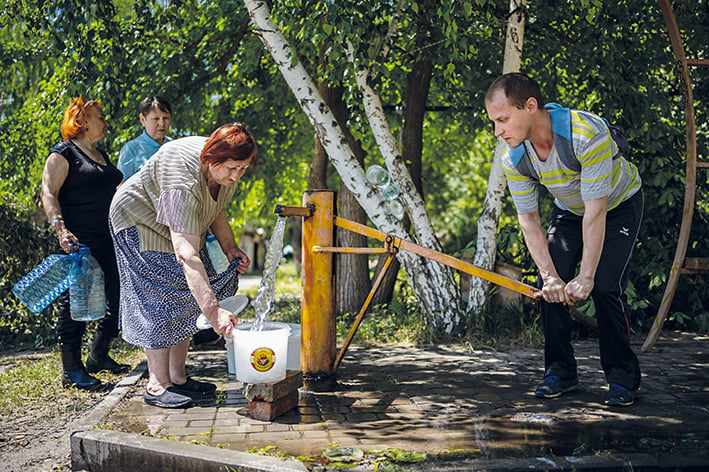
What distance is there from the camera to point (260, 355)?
12.6 ft

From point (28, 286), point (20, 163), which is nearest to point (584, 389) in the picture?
point (28, 286)

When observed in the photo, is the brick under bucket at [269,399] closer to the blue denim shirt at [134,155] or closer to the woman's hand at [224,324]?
the woman's hand at [224,324]

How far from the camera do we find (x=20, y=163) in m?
9.01

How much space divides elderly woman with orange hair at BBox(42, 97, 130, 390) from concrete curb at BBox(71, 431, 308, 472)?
156cm

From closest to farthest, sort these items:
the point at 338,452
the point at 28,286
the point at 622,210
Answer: the point at 338,452 < the point at 622,210 < the point at 28,286

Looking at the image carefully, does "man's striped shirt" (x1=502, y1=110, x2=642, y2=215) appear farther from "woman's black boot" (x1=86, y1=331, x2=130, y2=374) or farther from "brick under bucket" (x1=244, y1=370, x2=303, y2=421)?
"woman's black boot" (x1=86, y1=331, x2=130, y2=374)

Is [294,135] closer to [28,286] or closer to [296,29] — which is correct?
[296,29]

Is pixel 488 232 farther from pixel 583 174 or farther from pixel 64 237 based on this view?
pixel 64 237

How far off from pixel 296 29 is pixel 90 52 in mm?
2122

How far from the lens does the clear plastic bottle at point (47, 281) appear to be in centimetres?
484

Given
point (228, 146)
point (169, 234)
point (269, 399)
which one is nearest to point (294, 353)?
point (269, 399)

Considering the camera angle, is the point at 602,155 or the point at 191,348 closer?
the point at 602,155

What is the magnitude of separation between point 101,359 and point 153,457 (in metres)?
2.35

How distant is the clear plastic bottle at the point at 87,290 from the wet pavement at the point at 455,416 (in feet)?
2.04
